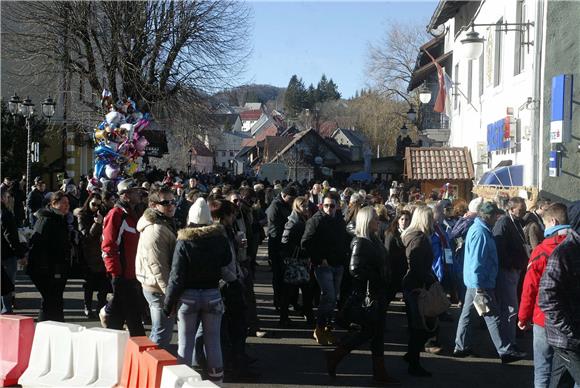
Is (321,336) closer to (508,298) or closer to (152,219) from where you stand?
(508,298)

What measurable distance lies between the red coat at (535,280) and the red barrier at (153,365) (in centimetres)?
287

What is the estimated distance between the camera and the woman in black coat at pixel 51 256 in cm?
862

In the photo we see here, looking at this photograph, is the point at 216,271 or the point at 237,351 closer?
the point at 216,271

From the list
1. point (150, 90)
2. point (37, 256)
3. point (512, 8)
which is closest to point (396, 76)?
point (150, 90)

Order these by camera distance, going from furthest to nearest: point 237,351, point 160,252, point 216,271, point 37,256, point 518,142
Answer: point 518,142 → point 37,256 → point 237,351 → point 160,252 → point 216,271

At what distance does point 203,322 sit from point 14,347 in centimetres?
209

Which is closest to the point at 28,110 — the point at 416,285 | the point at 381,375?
the point at 416,285

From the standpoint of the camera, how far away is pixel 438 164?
76.3ft

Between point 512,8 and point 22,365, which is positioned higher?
point 512,8

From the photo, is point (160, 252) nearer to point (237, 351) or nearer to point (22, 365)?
point (237, 351)

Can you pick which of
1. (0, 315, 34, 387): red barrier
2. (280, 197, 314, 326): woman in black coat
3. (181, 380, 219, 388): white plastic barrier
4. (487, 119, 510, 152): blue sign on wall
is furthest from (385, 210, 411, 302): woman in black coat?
(487, 119, 510, 152): blue sign on wall

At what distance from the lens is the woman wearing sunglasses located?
10.0 metres

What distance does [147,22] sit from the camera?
27.8 meters

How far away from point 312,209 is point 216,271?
641 cm
